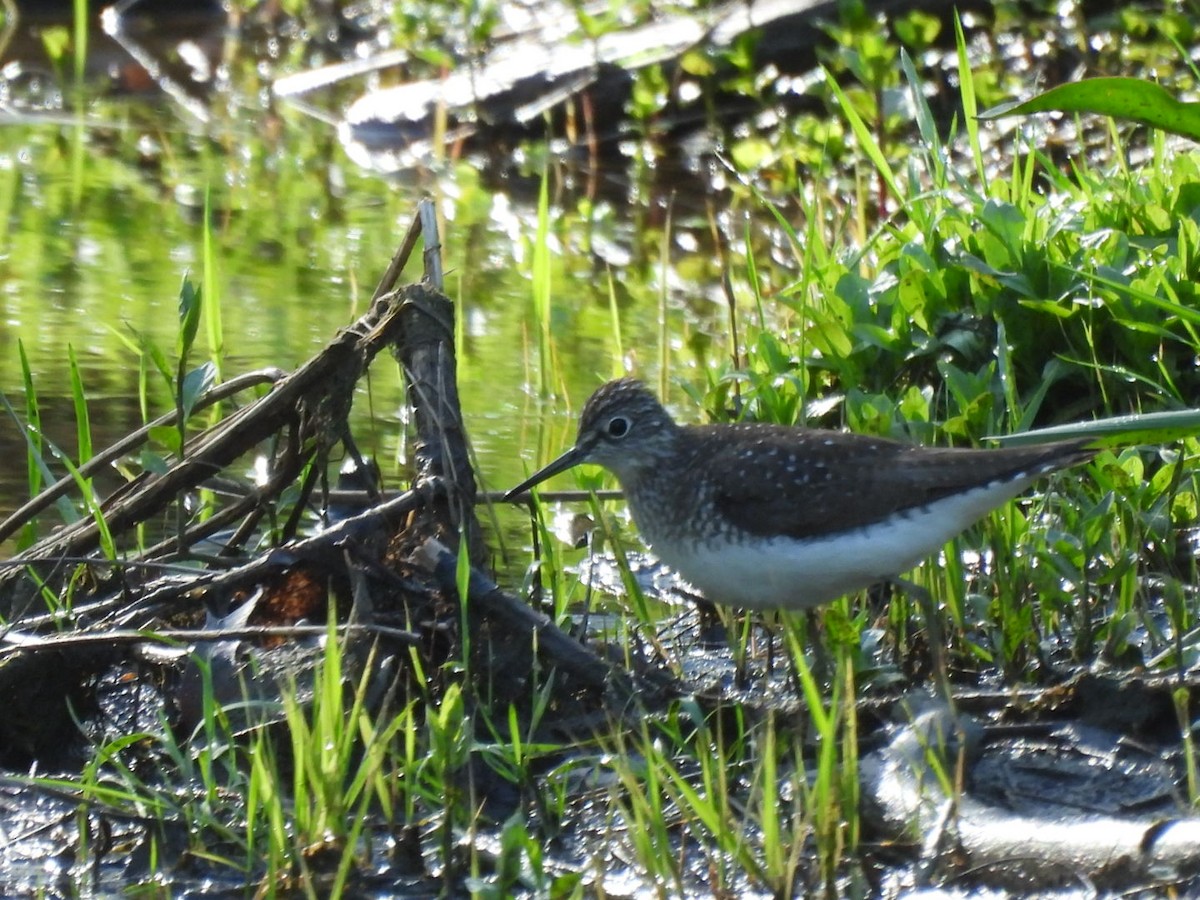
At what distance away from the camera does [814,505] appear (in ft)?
15.1

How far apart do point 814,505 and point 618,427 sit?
85cm

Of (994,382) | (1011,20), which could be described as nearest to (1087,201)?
(994,382)

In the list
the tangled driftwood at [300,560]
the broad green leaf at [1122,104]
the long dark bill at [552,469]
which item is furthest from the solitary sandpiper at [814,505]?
the broad green leaf at [1122,104]

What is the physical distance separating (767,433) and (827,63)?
21.0ft

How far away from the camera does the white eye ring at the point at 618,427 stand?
5.25 m

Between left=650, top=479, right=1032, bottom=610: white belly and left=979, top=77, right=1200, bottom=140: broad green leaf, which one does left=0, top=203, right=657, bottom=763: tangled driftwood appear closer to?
left=650, top=479, right=1032, bottom=610: white belly

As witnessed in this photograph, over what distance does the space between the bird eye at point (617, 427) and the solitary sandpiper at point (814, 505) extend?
10.4 inches

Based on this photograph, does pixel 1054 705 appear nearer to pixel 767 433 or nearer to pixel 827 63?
pixel 767 433

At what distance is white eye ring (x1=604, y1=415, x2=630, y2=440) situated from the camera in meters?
5.25

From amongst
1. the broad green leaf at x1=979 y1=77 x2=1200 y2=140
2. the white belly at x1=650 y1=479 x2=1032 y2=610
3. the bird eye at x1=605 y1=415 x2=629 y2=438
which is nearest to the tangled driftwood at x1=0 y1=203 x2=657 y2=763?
the white belly at x1=650 y1=479 x2=1032 y2=610

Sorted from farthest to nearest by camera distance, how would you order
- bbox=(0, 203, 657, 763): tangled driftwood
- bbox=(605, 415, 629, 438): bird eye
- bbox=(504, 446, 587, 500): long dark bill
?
bbox=(605, 415, 629, 438): bird eye < bbox=(504, 446, 587, 500): long dark bill < bbox=(0, 203, 657, 763): tangled driftwood

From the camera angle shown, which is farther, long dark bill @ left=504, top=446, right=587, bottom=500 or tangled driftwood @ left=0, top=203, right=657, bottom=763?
long dark bill @ left=504, top=446, right=587, bottom=500

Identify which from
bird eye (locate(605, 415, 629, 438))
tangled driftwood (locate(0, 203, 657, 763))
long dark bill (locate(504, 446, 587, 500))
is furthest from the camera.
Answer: bird eye (locate(605, 415, 629, 438))

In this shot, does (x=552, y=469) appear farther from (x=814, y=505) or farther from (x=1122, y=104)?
(x=1122, y=104)
